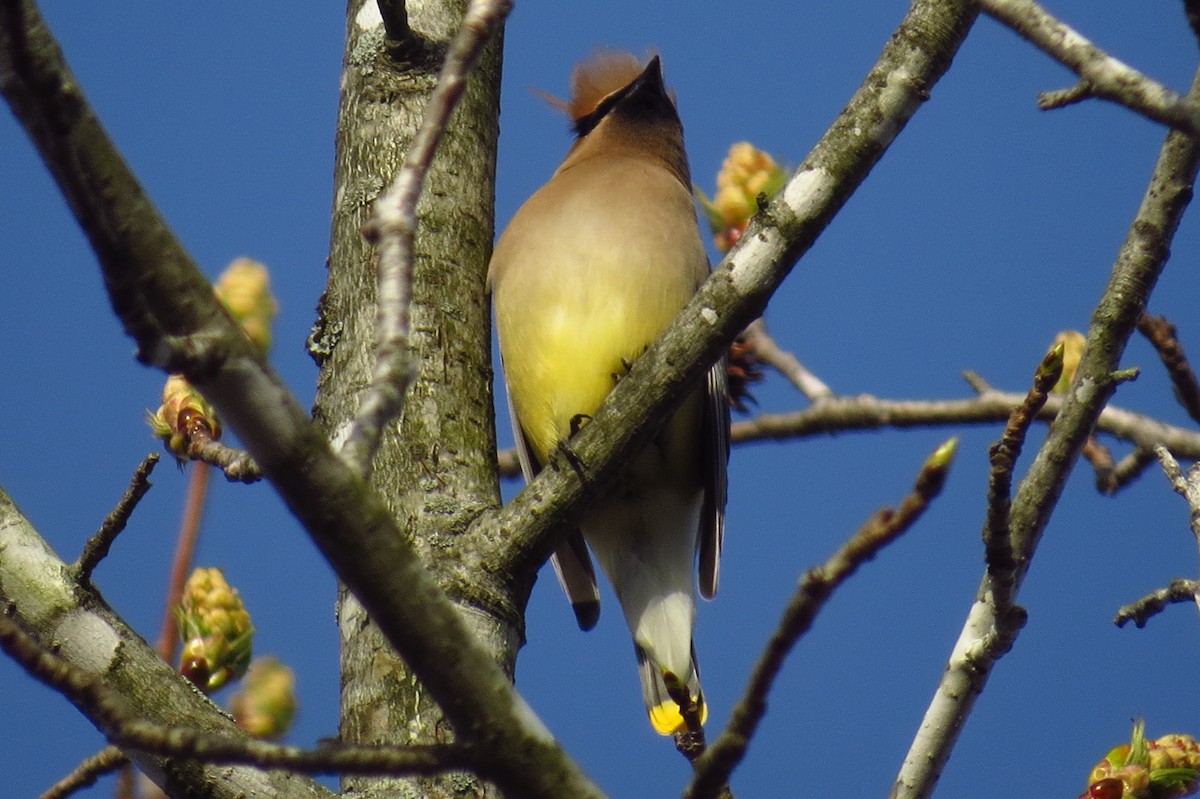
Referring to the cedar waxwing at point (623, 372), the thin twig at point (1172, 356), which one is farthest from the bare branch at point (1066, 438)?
the cedar waxwing at point (623, 372)

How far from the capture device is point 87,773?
2488mm

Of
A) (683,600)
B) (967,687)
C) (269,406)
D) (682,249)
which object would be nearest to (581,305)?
(682,249)

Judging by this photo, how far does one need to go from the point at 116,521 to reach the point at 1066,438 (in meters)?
1.59

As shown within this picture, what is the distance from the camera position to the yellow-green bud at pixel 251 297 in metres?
3.24

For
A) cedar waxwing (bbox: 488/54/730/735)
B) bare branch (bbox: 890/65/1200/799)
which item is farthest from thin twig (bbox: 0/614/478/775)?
cedar waxwing (bbox: 488/54/730/735)

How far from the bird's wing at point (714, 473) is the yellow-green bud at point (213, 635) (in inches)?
58.5

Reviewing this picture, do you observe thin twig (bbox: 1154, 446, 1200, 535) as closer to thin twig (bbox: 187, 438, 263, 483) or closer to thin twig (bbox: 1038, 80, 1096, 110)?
thin twig (bbox: 1038, 80, 1096, 110)

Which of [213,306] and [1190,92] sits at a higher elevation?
[1190,92]

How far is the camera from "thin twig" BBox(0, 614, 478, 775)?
1436 mm

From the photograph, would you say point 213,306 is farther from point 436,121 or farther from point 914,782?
point 914,782

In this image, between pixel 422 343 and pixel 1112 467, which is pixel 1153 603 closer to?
pixel 1112 467

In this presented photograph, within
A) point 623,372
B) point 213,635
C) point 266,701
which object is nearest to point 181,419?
point 213,635

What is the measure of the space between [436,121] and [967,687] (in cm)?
137

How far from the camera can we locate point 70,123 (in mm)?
1324
